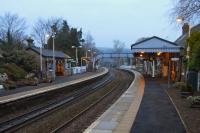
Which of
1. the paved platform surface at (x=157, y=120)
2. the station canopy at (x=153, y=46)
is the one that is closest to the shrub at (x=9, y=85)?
the paved platform surface at (x=157, y=120)

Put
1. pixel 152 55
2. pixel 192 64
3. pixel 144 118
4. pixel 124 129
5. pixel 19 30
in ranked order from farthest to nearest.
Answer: pixel 19 30, pixel 152 55, pixel 192 64, pixel 144 118, pixel 124 129

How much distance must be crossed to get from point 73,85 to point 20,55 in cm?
1307

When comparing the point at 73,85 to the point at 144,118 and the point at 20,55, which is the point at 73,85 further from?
the point at 144,118

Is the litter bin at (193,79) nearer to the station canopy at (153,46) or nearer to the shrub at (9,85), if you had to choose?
the shrub at (9,85)

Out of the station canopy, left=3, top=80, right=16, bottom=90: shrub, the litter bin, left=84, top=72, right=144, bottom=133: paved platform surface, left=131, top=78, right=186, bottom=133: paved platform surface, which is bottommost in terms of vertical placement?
left=84, top=72, right=144, bottom=133: paved platform surface

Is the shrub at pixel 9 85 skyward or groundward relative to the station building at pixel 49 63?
groundward

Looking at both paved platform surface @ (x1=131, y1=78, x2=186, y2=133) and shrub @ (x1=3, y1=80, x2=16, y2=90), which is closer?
paved platform surface @ (x1=131, y1=78, x2=186, y2=133)

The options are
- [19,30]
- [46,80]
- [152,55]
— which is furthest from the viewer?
[19,30]

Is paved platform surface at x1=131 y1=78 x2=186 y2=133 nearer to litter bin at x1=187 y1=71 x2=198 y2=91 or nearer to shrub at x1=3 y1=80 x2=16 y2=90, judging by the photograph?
litter bin at x1=187 y1=71 x2=198 y2=91

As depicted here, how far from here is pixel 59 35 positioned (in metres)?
121

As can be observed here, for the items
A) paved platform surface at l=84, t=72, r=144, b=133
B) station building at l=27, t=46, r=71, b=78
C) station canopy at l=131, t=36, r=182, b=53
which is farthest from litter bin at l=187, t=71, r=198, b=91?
station building at l=27, t=46, r=71, b=78

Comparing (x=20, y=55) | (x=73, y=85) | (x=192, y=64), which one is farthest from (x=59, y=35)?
(x=192, y=64)

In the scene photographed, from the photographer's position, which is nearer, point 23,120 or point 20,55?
point 23,120

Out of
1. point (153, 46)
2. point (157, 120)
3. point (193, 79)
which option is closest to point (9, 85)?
point (193, 79)
